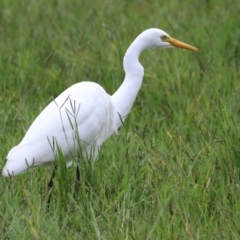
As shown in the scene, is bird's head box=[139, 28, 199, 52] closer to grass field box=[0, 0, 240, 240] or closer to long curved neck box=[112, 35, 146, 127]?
long curved neck box=[112, 35, 146, 127]

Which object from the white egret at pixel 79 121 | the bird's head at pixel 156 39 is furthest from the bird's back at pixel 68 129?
the bird's head at pixel 156 39

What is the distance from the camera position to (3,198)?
11.8 ft

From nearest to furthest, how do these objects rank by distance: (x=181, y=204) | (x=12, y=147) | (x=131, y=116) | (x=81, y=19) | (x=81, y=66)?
(x=181, y=204)
(x=12, y=147)
(x=131, y=116)
(x=81, y=66)
(x=81, y=19)

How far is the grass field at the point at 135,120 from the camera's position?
3406 mm

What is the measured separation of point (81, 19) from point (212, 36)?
127 cm

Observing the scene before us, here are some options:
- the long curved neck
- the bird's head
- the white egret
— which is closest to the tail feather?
the white egret

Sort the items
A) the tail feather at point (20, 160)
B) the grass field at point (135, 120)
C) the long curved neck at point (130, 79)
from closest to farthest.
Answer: the grass field at point (135, 120) → the tail feather at point (20, 160) → the long curved neck at point (130, 79)

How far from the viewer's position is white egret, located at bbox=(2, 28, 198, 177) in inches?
155

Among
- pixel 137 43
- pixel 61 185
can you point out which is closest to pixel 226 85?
pixel 137 43

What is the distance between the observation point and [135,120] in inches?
203

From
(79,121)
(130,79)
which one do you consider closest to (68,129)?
(79,121)

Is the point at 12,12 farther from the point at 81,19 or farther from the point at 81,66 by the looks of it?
the point at 81,66

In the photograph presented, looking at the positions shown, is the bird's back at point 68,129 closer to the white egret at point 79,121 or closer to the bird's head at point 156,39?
the white egret at point 79,121

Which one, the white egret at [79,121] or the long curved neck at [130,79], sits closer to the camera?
the white egret at [79,121]
